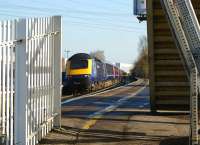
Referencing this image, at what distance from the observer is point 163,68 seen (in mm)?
17656

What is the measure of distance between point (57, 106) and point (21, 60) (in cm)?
407

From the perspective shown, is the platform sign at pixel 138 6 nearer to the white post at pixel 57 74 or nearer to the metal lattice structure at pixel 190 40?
the white post at pixel 57 74

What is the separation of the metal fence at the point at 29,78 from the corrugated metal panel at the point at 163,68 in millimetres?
4089

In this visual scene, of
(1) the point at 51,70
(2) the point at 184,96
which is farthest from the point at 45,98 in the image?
(2) the point at 184,96

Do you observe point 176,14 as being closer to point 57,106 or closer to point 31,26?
point 31,26

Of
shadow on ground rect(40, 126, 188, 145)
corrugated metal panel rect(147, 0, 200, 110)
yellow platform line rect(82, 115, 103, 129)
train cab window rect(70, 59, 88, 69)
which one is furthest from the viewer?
train cab window rect(70, 59, 88, 69)

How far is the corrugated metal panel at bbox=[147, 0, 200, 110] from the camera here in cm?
1677

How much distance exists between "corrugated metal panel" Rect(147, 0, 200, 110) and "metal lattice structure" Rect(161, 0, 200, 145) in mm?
6634

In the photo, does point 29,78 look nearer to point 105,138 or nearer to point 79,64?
point 105,138

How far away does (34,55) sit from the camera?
35.6ft

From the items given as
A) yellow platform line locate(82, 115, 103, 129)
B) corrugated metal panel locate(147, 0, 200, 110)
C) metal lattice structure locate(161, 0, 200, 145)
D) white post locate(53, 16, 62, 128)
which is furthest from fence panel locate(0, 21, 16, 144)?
corrugated metal panel locate(147, 0, 200, 110)

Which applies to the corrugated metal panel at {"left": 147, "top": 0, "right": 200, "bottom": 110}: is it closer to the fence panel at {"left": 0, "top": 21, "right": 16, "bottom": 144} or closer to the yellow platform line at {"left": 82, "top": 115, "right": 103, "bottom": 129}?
the yellow platform line at {"left": 82, "top": 115, "right": 103, "bottom": 129}

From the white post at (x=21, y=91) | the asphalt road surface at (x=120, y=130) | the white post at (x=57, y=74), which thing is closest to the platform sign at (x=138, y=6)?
the asphalt road surface at (x=120, y=130)

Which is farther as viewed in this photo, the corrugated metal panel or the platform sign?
A: the platform sign
